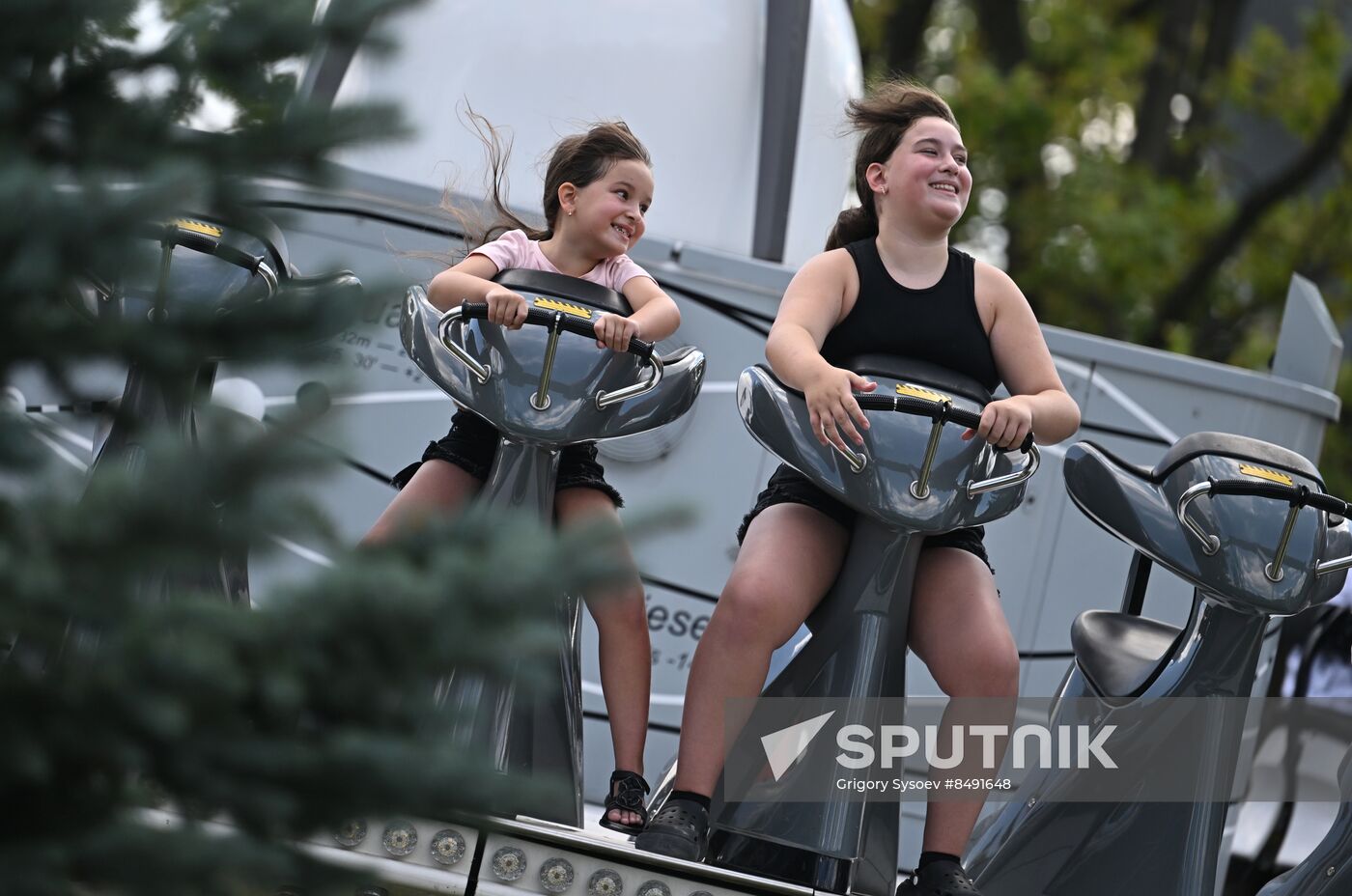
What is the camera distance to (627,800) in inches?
118

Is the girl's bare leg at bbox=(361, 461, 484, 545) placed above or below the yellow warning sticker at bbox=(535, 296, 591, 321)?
below

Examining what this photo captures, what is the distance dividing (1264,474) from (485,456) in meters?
1.55

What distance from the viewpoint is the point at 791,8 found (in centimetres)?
582

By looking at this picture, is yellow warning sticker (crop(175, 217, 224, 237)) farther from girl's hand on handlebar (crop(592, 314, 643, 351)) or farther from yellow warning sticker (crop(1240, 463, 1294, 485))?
yellow warning sticker (crop(1240, 463, 1294, 485))

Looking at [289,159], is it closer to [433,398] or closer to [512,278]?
[512,278]

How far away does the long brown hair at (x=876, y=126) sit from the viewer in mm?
3439

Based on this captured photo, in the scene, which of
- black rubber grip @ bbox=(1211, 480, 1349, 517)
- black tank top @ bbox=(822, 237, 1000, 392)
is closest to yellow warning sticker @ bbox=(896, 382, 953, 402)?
black tank top @ bbox=(822, 237, 1000, 392)

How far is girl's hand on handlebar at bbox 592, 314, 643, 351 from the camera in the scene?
300 centimetres

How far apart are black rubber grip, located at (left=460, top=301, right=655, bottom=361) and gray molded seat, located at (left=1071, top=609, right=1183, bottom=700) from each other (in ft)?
3.59

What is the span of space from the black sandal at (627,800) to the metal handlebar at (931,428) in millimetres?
734

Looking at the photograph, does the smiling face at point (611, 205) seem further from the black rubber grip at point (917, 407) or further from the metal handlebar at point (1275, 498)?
the metal handlebar at point (1275, 498)

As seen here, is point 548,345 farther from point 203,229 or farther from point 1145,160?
point 1145,160

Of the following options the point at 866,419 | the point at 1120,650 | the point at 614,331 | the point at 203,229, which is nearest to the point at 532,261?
the point at 614,331

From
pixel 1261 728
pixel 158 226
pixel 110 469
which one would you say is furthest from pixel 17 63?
pixel 1261 728
